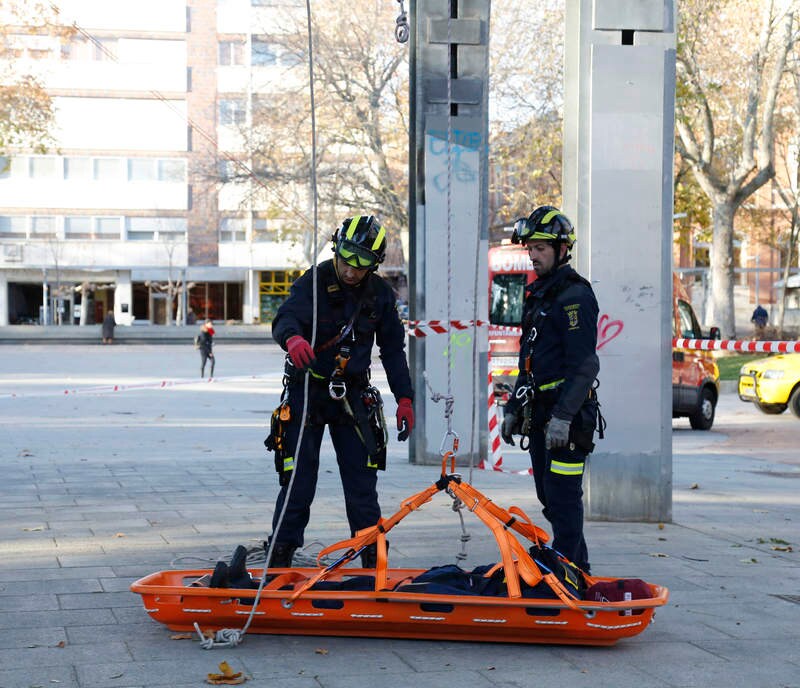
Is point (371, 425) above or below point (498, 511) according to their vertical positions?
above

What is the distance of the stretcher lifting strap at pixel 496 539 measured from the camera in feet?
17.0

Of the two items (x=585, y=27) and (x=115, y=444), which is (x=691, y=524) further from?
(x=115, y=444)

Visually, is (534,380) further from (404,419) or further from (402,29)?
(402,29)

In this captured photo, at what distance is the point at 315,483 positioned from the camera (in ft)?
20.3

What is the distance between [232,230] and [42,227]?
380 inches

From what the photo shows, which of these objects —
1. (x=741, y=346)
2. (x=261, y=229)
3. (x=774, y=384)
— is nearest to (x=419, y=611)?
(x=741, y=346)

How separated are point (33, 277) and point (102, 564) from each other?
6010 cm

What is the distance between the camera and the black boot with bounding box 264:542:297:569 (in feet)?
20.0

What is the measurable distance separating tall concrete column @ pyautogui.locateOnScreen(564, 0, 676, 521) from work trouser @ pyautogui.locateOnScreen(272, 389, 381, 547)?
8.78 feet

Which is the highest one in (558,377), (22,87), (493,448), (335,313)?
(22,87)

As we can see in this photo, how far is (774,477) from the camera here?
1235cm

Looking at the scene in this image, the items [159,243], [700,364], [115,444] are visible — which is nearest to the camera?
[115,444]

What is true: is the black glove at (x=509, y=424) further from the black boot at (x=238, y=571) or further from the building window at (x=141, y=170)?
the building window at (x=141, y=170)

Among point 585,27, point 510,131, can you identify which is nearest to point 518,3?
point 510,131
